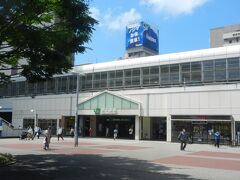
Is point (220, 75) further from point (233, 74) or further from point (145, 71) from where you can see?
point (145, 71)

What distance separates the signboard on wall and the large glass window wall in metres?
23.1

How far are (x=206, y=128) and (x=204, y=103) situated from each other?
8.73 ft

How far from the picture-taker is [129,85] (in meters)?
46.9

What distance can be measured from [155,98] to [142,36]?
31733mm

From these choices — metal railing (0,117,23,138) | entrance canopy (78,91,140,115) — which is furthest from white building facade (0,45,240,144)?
metal railing (0,117,23,138)

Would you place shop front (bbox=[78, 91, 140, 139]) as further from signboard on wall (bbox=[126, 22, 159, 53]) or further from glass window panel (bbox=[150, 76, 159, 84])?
signboard on wall (bbox=[126, 22, 159, 53])

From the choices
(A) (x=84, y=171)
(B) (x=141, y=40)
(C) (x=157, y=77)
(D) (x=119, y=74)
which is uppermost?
(B) (x=141, y=40)

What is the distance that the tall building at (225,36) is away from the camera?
311 feet

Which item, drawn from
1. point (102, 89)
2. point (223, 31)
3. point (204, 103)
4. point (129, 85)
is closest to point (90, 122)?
point (102, 89)

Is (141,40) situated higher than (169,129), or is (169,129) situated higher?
(141,40)

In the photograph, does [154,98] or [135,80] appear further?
[135,80]

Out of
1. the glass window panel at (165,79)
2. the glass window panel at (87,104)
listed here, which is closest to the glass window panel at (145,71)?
the glass window panel at (165,79)

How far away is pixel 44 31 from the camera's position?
14.6 m

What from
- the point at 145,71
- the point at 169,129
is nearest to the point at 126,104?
the point at 145,71
